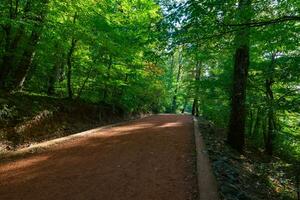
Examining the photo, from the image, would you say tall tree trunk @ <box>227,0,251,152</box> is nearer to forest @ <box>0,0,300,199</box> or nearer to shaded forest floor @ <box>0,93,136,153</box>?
forest @ <box>0,0,300,199</box>

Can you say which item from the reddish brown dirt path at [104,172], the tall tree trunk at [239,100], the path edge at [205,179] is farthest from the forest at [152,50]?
the reddish brown dirt path at [104,172]

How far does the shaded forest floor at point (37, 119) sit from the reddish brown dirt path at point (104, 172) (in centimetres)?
117

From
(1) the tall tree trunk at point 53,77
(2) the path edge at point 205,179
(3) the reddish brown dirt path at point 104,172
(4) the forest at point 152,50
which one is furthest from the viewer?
(1) the tall tree trunk at point 53,77

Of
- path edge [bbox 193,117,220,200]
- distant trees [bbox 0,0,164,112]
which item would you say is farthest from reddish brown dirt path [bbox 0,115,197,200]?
distant trees [bbox 0,0,164,112]

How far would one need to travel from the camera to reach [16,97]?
1157 cm

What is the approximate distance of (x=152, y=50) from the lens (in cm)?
789

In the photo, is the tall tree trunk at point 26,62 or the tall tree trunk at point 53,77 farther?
the tall tree trunk at point 53,77

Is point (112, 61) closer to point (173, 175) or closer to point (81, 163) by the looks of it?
point (81, 163)

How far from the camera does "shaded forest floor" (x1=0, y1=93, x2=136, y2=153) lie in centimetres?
966

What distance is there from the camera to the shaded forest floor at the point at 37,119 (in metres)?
9.66

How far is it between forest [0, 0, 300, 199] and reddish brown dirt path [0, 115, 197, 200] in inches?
82.2

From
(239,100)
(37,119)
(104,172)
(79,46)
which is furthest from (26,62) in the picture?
(239,100)

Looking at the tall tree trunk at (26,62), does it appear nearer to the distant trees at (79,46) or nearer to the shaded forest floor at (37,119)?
the distant trees at (79,46)

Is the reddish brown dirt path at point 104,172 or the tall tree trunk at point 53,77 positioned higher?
the tall tree trunk at point 53,77
